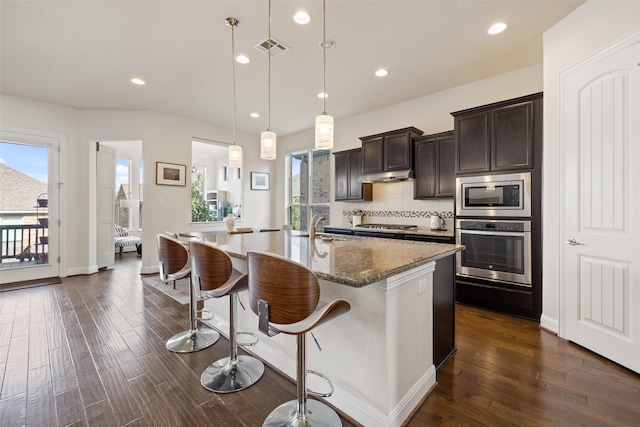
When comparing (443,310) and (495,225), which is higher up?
(495,225)

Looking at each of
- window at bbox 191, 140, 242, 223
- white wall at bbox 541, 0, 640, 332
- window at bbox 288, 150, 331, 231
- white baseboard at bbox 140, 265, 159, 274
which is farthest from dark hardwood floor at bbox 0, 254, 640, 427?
window at bbox 288, 150, 331, 231

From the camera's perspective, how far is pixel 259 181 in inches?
260

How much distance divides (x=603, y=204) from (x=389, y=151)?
2.52 meters

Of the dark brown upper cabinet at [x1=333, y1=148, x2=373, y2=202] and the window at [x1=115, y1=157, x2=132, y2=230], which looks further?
the window at [x1=115, y1=157, x2=132, y2=230]

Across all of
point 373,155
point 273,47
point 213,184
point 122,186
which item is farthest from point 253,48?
point 122,186

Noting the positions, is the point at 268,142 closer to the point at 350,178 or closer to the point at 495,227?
the point at 350,178

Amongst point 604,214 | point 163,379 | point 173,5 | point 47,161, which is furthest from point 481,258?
point 47,161

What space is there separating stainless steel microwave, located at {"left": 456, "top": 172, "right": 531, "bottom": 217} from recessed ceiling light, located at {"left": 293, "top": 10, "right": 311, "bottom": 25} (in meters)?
2.41

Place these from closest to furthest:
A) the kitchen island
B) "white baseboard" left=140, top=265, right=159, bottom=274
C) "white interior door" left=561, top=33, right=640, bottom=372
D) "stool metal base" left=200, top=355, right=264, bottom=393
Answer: the kitchen island → "stool metal base" left=200, top=355, right=264, bottom=393 → "white interior door" left=561, top=33, right=640, bottom=372 → "white baseboard" left=140, top=265, right=159, bottom=274

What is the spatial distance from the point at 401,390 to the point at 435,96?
4.00m

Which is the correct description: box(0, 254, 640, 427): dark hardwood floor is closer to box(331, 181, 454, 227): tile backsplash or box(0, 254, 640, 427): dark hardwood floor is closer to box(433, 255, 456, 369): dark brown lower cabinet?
box(433, 255, 456, 369): dark brown lower cabinet

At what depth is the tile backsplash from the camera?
13.3 feet

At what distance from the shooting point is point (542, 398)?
1672mm

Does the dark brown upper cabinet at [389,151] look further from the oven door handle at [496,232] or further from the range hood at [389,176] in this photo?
the oven door handle at [496,232]
